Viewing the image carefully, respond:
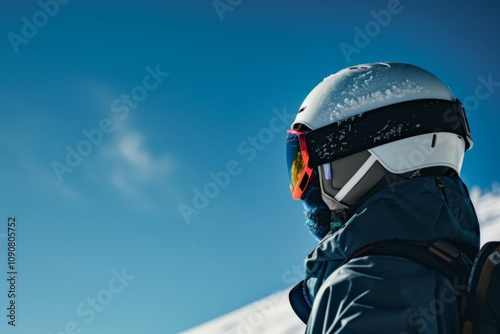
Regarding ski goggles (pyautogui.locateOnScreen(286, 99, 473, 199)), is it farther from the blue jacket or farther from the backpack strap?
the backpack strap

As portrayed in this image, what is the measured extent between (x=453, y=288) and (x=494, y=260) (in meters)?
0.24

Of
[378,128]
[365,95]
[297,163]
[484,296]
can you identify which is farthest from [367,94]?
[484,296]

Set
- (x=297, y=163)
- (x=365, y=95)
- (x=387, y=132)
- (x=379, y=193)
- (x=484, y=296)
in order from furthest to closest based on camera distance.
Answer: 1. (x=297, y=163)
2. (x=365, y=95)
3. (x=387, y=132)
4. (x=379, y=193)
5. (x=484, y=296)

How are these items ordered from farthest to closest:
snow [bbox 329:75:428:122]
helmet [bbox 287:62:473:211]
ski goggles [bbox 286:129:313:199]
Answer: ski goggles [bbox 286:129:313:199]
snow [bbox 329:75:428:122]
helmet [bbox 287:62:473:211]

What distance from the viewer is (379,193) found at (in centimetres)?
268

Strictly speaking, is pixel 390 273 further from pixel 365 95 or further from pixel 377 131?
pixel 365 95

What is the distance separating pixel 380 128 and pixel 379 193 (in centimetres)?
69

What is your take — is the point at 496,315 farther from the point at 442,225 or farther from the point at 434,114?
the point at 434,114

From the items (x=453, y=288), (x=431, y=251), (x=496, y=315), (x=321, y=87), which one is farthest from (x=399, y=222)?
(x=321, y=87)

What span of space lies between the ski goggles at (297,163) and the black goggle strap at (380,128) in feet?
0.32

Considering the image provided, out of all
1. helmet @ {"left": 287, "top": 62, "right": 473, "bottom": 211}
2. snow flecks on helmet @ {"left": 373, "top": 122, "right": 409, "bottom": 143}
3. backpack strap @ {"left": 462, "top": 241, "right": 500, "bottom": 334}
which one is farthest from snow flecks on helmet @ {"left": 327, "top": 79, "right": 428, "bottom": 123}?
backpack strap @ {"left": 462, "top": 241, "right": 500, "bottom": 334}

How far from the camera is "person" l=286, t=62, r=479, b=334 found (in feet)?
7.08

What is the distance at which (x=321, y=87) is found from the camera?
372 cm

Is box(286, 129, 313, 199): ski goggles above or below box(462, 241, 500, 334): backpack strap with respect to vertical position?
above
